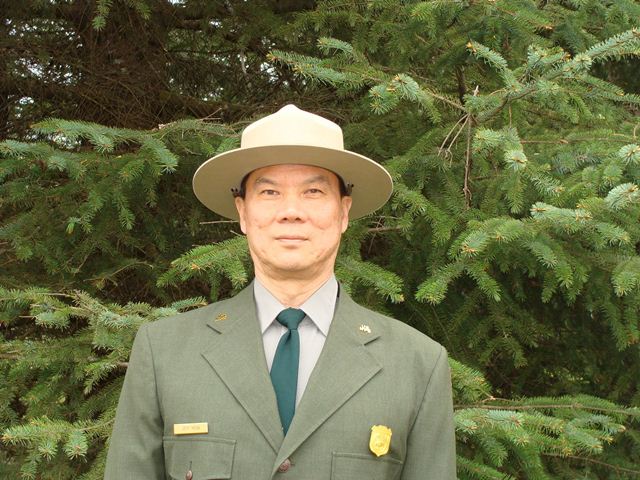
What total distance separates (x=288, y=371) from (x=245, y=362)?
128 mm

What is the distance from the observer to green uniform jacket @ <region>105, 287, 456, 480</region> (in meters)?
2.13

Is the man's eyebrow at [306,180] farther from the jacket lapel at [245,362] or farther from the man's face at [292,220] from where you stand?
the jacket lapel at [245,362]

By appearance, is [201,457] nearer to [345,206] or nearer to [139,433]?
[139,433]

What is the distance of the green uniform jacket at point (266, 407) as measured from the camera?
213 cm

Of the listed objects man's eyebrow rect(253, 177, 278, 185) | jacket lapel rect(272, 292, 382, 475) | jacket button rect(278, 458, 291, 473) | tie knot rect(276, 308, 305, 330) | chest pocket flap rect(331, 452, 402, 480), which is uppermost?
man's eyebrow rect(253, 177, 278, 185)

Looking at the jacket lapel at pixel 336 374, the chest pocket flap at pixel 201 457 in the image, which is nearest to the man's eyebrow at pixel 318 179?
the jacket lapel at pixel 336 374

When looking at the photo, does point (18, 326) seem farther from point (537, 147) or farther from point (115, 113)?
point (537, 147)

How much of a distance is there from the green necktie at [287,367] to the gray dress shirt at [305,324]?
0.04 m

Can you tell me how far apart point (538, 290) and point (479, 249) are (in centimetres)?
168

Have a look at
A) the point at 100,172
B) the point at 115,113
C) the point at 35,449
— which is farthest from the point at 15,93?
the point at 35,449

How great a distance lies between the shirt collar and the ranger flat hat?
1.16ft

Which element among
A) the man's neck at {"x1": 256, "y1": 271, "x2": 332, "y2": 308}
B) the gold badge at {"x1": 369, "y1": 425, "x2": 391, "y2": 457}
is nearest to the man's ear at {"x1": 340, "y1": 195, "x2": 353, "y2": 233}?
the man's neck at {"x1": 256, "y1": 271, "x2": 332, "y2": 308}

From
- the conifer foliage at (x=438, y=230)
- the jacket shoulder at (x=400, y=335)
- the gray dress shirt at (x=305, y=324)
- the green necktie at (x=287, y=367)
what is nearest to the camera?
the green necktie at (x=287, y=367)

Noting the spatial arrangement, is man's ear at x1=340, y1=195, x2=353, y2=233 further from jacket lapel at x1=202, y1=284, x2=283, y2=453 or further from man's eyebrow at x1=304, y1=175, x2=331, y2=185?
jacket lapel at x1=202, y1=284, x2=283, y2=453
